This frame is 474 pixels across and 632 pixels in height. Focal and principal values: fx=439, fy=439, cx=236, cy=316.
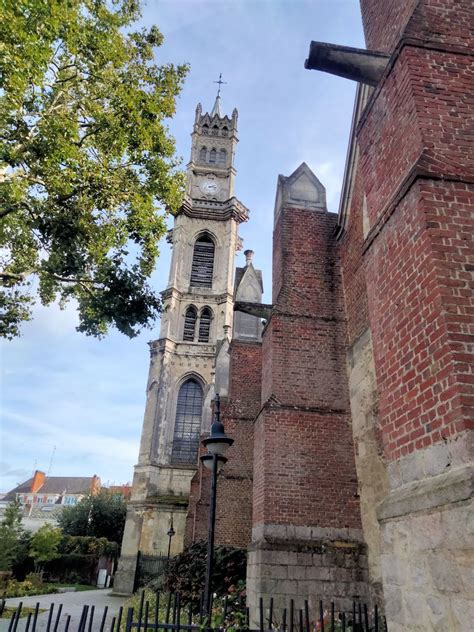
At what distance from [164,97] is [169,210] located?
2.97 meters

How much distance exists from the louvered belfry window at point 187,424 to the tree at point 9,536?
33.4 ft

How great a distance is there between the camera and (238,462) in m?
14.9

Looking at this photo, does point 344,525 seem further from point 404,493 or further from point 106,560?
point 106,560

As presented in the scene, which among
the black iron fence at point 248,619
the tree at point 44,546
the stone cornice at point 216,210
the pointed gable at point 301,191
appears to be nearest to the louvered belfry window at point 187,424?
the tree at point 44,546

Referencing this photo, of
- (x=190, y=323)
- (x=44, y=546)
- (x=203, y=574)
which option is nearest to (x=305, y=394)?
(x=203, y=574)

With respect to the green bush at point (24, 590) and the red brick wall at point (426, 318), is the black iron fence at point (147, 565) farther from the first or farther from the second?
the red brick wall at point (426, 318)

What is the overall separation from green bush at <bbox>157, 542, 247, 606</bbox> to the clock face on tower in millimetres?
31816

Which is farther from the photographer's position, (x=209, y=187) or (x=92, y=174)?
(x=209, y=187)

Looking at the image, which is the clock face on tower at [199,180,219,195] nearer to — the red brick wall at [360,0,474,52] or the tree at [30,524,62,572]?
the tree at [30,524,62,572]

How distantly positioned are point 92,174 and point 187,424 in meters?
22.1

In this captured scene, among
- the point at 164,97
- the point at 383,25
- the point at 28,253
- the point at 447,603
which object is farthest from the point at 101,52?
the point at 447,603

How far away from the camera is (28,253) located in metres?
11.5

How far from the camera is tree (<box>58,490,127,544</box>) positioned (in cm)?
3731

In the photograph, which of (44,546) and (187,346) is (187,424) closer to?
(187,346)
